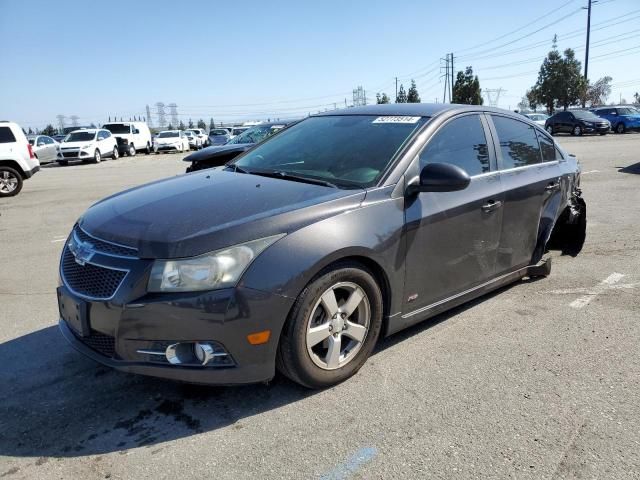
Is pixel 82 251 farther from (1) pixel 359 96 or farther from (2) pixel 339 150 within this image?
(1) pixel 359 96

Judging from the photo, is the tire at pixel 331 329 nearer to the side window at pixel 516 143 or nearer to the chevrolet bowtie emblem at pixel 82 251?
the chevrolet bowtie emblem at pixel 82 251

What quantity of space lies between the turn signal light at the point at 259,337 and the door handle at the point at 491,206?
1970mm

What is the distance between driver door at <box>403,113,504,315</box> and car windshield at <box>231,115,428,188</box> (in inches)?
10.5

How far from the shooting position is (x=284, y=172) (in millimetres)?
3746

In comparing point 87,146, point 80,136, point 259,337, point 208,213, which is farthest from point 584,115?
point 259,337

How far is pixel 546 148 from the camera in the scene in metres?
4.88

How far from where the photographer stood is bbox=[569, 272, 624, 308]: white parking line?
14.7ft

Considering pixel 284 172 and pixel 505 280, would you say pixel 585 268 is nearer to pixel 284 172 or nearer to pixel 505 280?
pixel 505 280

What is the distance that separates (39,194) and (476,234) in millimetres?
11584

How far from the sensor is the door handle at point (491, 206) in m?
3.85

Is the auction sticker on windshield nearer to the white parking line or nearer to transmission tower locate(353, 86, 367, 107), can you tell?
the white parking line

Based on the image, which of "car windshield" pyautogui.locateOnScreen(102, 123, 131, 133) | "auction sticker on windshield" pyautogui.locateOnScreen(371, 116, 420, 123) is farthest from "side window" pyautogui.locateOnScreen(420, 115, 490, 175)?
"car windshield" pyautogui.locateOnScreen(102, 123, 131, 133)

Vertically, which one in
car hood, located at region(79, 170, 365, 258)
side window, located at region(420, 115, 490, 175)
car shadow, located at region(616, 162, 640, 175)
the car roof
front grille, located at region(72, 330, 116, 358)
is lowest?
car shadow, located at region(616, 162, 640, 175)

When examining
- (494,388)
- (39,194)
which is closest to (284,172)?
(494,388)
